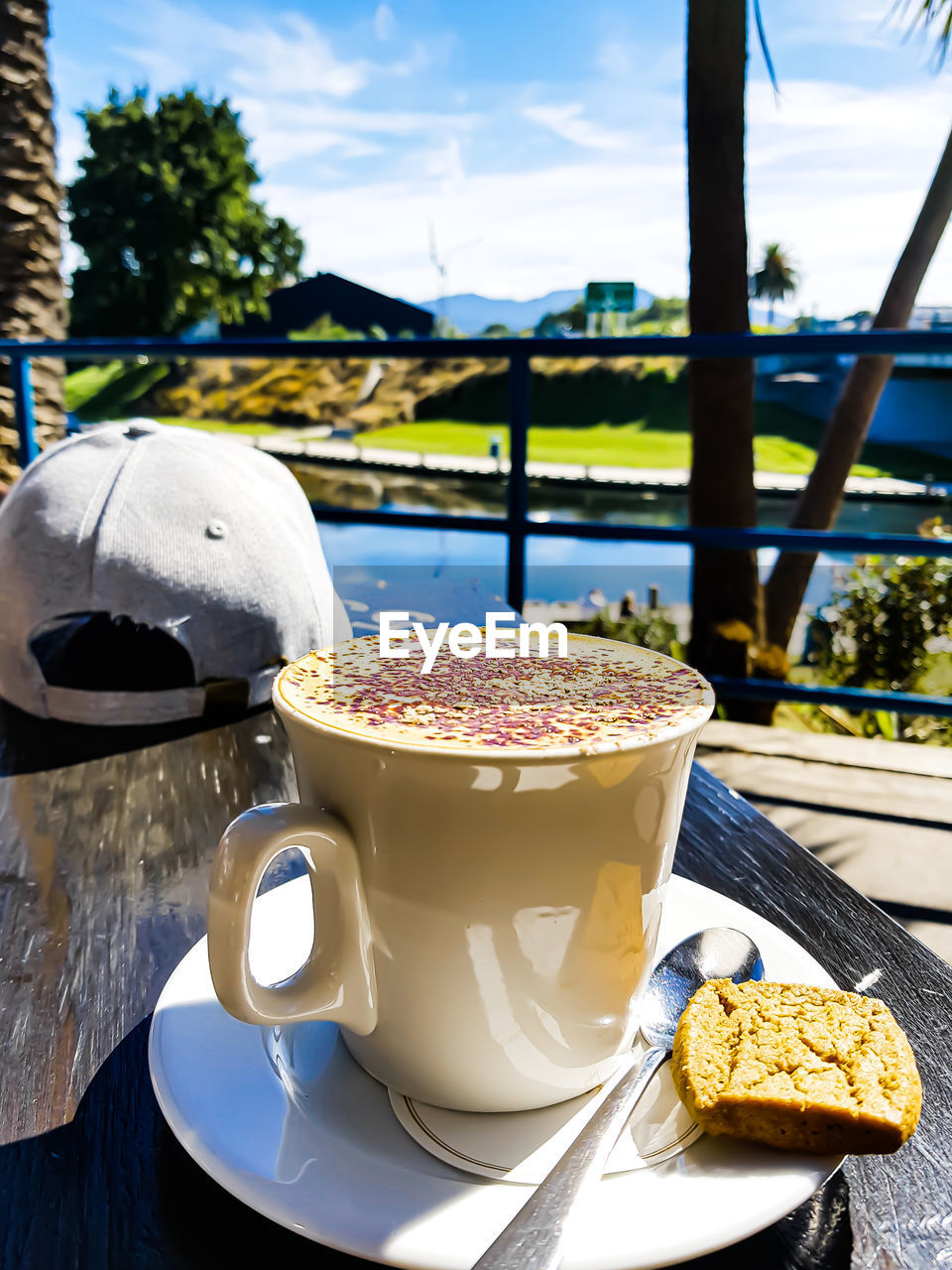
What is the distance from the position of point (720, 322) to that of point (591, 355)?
179 centimetres

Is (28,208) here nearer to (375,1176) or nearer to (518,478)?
(518,478)

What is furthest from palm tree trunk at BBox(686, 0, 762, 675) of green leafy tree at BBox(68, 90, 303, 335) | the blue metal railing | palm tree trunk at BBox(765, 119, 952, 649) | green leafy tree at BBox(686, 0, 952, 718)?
green leafy tree at BBox(68, 90, 303, 335)

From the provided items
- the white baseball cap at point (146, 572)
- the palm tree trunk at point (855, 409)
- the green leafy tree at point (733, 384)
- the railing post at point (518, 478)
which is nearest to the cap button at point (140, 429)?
the white baseball cap at point (146, 572)

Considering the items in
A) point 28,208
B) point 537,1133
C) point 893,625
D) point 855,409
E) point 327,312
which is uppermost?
point 327,312

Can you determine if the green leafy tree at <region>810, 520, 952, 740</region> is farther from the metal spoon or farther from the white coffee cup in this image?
the white coffee cup

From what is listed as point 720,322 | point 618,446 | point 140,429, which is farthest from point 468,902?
point 618,446

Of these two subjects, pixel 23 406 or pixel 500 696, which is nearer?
pixel 500 696

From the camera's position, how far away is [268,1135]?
14.6 inches

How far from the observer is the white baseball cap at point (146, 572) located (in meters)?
1.03

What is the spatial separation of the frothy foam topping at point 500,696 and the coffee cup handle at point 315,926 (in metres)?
0.05

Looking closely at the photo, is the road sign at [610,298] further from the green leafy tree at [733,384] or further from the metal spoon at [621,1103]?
the metal spoon at [621,1103]

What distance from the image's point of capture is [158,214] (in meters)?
26.3

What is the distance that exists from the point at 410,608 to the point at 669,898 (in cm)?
91

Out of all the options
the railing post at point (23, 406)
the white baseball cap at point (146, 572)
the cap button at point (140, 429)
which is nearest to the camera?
the white baseball cap at point (146, 572)
